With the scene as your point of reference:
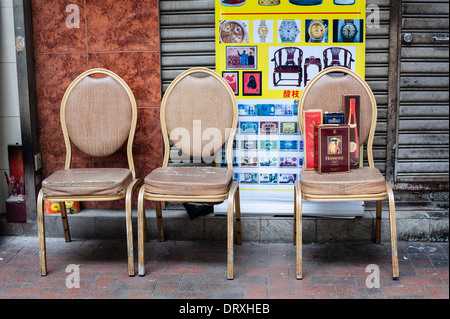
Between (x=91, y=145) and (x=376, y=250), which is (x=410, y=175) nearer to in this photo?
(x=376, y=250)

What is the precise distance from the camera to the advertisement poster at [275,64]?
4105 millimetres

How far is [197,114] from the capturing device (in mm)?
4039

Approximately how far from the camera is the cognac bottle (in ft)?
12.6

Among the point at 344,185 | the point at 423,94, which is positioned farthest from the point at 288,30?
the point at 344,185

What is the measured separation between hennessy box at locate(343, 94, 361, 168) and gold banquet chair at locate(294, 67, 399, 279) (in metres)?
0.08

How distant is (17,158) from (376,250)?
295 cm

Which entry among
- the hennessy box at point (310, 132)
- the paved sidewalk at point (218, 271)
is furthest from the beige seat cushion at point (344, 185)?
the paved sidewalk at point (218, 271)

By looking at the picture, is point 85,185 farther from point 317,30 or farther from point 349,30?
point 349,30

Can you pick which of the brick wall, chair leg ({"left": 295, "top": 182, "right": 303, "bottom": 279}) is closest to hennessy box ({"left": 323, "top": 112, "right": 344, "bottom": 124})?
chair leg ({"left": 295, "top": 182, "right": 303, "bottom": 279})

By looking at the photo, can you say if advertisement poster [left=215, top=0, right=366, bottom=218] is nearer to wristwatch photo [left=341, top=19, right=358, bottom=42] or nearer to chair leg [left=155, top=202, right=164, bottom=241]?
wristwatch photo [left=341, top=19, right=358, bottom=42]

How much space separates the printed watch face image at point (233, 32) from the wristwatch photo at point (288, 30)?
11.1 inches

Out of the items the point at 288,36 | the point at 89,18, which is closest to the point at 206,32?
the point at 288,36

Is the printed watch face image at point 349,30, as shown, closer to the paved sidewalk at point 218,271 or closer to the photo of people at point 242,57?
the photo of people at point 242,57

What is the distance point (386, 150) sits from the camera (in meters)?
4.30
